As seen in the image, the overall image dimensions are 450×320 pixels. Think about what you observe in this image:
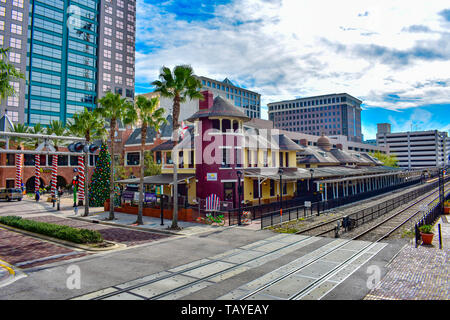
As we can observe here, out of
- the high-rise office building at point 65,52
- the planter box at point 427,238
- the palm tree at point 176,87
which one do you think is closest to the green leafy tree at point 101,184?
the palm tree at point 176,87

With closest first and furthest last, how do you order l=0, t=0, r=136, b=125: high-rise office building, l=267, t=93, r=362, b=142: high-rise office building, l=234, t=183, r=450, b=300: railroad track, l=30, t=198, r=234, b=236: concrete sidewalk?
l=234, t=183, r=450, b=300: railroad track
l=30, t=198, r=234, b=236: concrete sidewalk
l=0, t=0, r=136, b=125: high-rise office building
l=267, t=93, r=362, b=142: high-rise office building

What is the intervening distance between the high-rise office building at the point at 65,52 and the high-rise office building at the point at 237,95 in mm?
37857

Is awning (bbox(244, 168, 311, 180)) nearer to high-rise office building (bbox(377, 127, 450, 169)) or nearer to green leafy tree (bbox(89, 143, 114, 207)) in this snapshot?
green leafy tree (bbox(89, 143, 114, 207))

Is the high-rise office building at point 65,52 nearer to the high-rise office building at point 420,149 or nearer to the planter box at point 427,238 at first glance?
the planter box at point 427,238

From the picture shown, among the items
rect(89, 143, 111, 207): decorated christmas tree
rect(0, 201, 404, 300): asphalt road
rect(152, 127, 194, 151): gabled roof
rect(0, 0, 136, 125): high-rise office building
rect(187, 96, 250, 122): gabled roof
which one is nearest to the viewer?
rect(0, 201, 404, 300): asphalt road

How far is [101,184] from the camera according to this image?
38.0 meters

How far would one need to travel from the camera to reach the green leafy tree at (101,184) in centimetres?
3778

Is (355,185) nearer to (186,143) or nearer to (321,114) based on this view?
→ (186,143)

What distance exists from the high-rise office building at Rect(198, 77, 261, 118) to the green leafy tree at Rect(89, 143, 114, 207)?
3709 inches

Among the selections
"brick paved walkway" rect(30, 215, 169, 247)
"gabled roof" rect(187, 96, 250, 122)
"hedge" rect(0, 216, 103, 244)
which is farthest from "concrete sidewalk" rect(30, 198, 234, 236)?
"gabled roof" rect(187, 96, 250, 122)

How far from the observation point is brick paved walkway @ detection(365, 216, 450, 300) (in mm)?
10281

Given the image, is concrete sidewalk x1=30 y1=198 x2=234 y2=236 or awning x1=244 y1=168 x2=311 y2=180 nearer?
concrete sidewalk x1=30 y1=198 x2=234 y2=236

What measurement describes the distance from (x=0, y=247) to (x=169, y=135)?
4305cm
